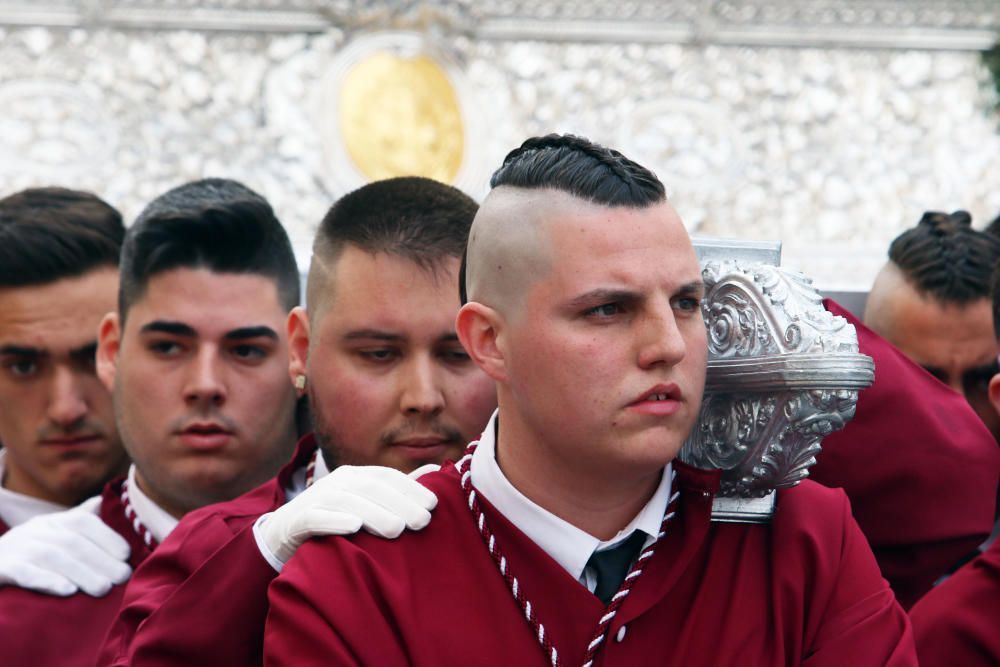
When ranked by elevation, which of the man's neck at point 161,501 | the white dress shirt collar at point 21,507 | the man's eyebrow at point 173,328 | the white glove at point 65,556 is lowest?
the white dress shirt collar at point 21,507

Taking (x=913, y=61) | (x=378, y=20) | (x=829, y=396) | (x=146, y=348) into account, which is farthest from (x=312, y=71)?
(x=829, y=396)

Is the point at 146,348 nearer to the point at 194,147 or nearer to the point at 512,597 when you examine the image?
the point at 512,597

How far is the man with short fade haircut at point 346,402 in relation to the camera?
5.23ft

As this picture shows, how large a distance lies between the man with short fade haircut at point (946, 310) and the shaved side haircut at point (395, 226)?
934 mm

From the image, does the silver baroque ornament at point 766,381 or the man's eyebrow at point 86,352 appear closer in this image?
the silver baroque ornament at point 766,381

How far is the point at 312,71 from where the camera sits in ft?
20.2

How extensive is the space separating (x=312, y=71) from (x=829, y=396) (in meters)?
5.09

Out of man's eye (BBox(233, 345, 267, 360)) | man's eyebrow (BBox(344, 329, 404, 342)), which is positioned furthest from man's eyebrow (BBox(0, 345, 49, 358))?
man's eyebrow (BBox(344, 329, 404, 342))

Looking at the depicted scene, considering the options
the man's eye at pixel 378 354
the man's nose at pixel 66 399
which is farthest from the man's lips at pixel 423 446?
the man's nose at pixel 66 399

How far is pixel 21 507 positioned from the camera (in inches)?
108

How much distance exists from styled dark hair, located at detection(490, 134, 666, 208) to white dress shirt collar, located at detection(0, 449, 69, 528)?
64.3 inches

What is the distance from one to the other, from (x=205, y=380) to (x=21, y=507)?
760mm

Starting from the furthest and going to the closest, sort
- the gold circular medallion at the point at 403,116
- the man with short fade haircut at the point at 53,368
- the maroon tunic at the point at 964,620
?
the gold circular medallion at the point at 403,116
the man with short fade haircut at the point at 53,368
the maroon tunic at the point at 964,620

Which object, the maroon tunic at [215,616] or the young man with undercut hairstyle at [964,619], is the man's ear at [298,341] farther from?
the young man with undercut hairstyle at [964,619]
